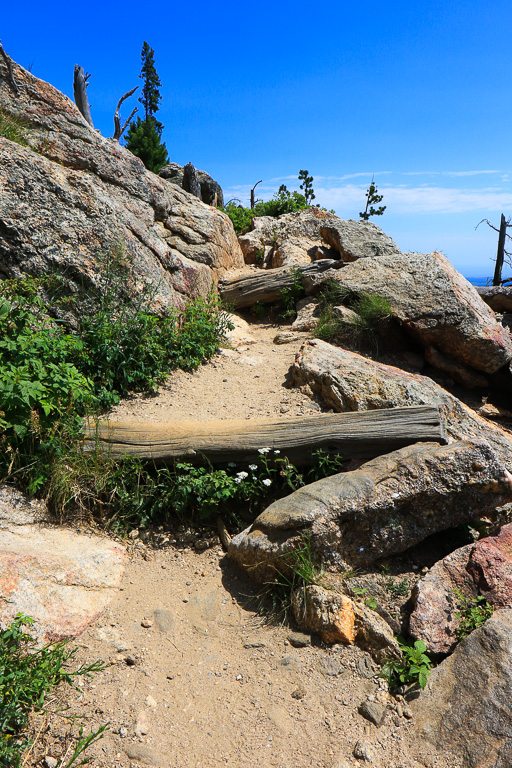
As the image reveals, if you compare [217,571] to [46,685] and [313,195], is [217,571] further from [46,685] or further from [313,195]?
[313,195]

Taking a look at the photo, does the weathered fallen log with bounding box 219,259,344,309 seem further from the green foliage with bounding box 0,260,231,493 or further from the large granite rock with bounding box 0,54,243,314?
the green foliage with bounding box 0,260,231,493

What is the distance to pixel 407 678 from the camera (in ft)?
10.7

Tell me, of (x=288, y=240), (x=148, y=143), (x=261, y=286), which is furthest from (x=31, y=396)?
(x=148, y=143)

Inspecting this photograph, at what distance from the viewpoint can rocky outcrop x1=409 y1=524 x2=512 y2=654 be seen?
350 centimetres

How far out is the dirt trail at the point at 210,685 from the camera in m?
2.86

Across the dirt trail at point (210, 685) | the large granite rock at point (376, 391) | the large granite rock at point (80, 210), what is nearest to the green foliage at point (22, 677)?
the dirt trail at point (210, 685)

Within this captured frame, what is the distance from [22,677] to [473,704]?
8.75 ft

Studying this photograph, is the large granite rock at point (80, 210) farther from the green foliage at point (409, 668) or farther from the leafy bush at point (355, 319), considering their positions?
the green foliage at point (409, 668)

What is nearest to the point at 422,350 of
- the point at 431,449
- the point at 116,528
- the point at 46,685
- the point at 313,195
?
the point at 431,449

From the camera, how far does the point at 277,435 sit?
15.7 ft

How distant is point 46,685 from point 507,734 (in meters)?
2.66

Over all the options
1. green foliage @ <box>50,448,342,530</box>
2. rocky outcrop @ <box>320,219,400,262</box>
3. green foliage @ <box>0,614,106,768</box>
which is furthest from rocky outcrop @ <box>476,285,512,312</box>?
green foliage @ <box>0,614,106,768</box>

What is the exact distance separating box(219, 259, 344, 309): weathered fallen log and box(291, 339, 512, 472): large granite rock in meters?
3.55

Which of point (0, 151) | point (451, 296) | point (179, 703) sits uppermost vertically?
point (0, 151)
